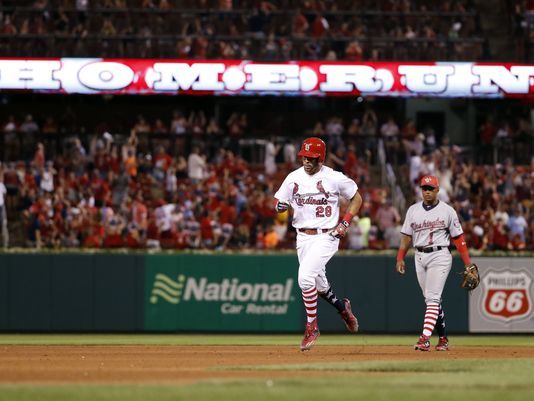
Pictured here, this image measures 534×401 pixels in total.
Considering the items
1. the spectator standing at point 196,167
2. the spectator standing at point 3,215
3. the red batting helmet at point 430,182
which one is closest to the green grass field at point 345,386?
the red batting helmet at point 430,182

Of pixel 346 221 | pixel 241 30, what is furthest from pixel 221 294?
pixel 241 30

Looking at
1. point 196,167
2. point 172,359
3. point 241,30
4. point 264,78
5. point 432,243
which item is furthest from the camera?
point 241,30

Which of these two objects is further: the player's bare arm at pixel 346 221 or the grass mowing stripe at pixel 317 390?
the player's bare arm at pixel 346 221

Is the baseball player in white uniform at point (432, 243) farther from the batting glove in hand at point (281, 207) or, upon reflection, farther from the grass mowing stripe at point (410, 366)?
the grass mowing stripe at point (410, 366)

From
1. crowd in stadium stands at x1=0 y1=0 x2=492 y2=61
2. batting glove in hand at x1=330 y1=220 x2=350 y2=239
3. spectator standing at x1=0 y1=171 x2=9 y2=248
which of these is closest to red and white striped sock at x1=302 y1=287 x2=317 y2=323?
batting glove in hand at x1=330 y1=220 x2=350 y2=239

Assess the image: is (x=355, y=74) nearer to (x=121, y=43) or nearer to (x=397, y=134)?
(x=397, y=134)

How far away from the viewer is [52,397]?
8047 millimetres

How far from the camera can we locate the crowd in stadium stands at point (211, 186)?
22719mm

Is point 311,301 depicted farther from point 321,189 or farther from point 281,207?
point 321,189

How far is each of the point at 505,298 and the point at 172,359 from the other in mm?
10572

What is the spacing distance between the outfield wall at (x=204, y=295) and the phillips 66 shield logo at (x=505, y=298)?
3 centimetres

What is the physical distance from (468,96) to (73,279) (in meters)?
11.3

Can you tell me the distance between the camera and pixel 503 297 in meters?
21.2

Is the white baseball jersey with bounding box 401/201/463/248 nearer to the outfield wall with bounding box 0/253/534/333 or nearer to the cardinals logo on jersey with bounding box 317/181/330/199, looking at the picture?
the cardinals logo on jersey with bounding box 317/181/330/199
